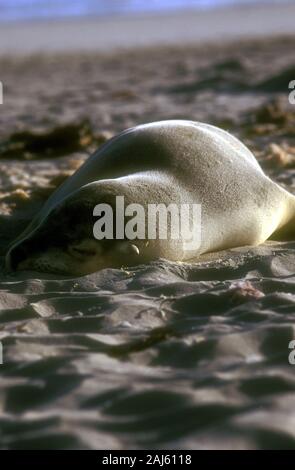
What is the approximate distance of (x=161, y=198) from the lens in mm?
4211

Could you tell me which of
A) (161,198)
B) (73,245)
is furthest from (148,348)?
(161,198)

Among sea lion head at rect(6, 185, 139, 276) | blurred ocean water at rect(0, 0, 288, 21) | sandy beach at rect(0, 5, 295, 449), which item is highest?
blurred ocean water at rect(0, 0, 288, 21)

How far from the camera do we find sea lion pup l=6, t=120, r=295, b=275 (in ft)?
13.5

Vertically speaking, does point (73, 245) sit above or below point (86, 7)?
below

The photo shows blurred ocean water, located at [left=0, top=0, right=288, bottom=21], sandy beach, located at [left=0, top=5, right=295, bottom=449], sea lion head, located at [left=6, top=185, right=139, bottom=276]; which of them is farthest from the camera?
blurred ocean water, located at [left=0, top=0, right=288, bottom=21]

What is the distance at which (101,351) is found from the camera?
3.20 metres

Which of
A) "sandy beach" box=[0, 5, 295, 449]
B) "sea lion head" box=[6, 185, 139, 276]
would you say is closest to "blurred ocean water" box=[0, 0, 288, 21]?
"sandy beach" box=[0, 5, 295, 449]

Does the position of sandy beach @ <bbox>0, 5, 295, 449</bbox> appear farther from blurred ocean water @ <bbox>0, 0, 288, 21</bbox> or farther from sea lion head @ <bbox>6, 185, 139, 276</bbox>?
blurred ocean water @ <bbox>0, 0, 288, 21</bbox>

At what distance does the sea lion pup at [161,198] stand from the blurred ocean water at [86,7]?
29927 millimetres

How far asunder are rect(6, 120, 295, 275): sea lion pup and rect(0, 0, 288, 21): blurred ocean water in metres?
29.9

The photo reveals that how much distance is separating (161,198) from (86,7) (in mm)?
33109

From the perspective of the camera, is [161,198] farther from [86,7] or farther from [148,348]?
[86,7]

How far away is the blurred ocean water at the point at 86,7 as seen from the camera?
3456 cm
